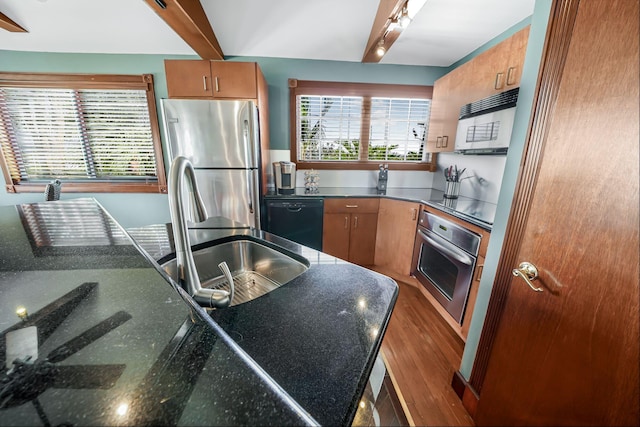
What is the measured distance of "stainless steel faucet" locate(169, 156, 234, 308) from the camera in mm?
598

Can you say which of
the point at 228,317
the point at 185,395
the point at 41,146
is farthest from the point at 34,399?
the point at 41,146

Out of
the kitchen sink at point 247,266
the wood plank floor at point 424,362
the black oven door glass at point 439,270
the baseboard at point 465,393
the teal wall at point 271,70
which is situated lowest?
the wood plank floor at point 424,362

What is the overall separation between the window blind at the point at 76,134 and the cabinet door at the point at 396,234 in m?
2.77

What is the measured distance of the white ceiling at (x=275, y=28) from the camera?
1.87m

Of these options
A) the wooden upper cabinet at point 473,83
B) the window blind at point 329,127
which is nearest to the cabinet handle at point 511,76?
the wooden upper cabinet at point 473,83

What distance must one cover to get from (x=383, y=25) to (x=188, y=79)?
174cm

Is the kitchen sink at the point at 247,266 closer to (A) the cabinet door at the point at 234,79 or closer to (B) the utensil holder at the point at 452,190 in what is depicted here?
(A) the cabinet door at the point at 234,79

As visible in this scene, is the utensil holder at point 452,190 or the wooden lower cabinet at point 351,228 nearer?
the utensil holder at point 452,190

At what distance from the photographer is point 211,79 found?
2.17 m

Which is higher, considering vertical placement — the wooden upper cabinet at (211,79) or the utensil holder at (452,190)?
the wooden upper cabinet at (211,79)

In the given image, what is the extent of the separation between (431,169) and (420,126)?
534 millimetres

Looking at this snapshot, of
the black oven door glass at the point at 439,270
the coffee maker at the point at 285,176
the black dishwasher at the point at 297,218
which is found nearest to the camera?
the black oven door glass at the point at 439,270

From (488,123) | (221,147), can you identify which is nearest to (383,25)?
(488,123)

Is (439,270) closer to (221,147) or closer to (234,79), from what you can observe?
(221,147)
